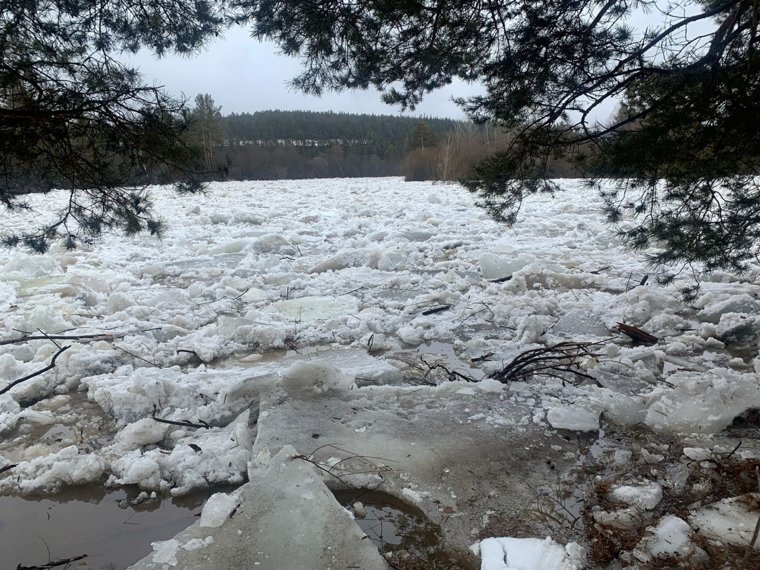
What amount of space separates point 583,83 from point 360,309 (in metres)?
2.96

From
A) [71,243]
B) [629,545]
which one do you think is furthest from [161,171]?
[629,545]

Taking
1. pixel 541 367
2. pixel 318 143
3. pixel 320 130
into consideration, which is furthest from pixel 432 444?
pixel 320 130

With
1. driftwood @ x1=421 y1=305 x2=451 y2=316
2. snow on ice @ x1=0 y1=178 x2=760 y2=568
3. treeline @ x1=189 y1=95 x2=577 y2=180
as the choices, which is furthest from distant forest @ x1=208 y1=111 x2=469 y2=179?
driftwood @ x1=421 y1=305 x2=451 y2=316

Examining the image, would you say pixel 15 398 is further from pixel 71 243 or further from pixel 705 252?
pixel 705 252

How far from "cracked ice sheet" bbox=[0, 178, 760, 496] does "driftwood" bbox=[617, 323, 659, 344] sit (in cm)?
9

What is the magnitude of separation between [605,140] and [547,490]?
216 cm

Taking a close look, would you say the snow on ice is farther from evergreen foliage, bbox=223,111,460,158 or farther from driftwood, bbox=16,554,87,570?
evergreen foliage, bbox=223,111,460,158

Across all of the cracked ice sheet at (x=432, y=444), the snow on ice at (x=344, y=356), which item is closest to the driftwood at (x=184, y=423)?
the snow on ice at (x=344, y=356)

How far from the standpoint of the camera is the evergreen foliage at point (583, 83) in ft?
8.36

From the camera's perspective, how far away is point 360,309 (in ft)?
16.4

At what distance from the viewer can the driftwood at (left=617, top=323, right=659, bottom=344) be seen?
12.9 feet

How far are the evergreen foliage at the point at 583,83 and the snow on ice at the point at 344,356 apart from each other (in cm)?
110

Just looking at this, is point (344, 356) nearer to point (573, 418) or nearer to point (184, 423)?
point (184, 423)

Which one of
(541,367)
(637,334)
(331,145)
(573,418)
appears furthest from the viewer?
(331,145)
